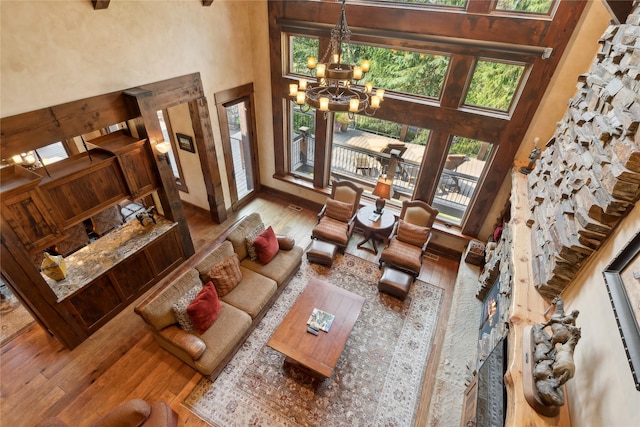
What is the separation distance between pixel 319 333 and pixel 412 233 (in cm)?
251

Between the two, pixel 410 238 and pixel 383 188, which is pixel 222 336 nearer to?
pixel 410 238

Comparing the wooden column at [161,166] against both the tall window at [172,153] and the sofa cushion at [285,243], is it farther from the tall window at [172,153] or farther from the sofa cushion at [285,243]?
the sofa cushion at [285,243]

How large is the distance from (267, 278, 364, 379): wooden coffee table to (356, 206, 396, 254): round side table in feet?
5.20

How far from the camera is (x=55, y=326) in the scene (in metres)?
3.88

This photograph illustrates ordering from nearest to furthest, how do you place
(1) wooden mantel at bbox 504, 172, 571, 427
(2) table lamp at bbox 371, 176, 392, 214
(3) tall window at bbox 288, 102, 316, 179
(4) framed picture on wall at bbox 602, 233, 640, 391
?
(4) framed picture on wall at bbox 602, 233, 640, 391 → (1) wooden mantel at bbox 504, 172, 571, 427 → (2) table lamp at bbox 371, 176, 392, 214 → (3) tall window at bbox 288, 102, 316, 179

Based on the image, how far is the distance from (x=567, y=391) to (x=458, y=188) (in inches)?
170

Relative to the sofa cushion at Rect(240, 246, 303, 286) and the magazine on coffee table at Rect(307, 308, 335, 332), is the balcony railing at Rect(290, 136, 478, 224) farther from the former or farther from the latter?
the magazine on coffee table at Rect(307, 308, 335, 332)

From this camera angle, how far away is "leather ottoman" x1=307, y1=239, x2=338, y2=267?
17.9 feet

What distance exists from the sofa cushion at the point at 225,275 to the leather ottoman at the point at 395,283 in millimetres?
2349

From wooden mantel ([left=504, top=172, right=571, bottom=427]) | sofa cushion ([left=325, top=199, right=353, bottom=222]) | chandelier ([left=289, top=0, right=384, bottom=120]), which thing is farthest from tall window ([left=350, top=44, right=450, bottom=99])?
wooden mantel ([left=504, top=172, right=571, bottom=427])

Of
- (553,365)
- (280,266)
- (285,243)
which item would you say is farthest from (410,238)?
(553,365)

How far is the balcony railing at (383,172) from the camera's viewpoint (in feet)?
19.1

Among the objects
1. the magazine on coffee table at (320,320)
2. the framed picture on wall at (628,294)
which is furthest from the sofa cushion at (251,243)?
the framed picture on wall at (628,294)

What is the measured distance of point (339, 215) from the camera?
594 cm
